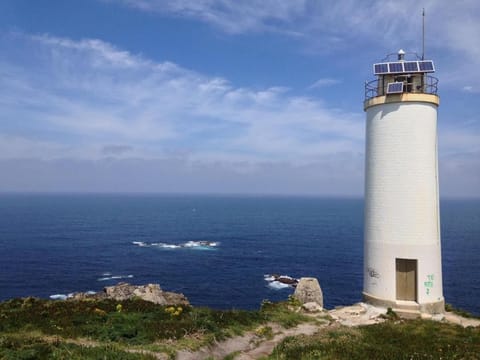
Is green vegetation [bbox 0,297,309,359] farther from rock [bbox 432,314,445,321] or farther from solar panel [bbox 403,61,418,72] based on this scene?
solar panel [bbox 403,61,418,72]

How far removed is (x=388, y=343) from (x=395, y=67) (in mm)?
13913

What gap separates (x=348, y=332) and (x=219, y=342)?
514cm

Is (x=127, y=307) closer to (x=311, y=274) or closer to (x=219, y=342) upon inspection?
(x=219, y=342)

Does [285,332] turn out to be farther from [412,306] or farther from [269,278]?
[269,278]

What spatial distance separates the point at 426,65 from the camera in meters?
20.2

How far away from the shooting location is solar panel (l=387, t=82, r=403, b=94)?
764 inches

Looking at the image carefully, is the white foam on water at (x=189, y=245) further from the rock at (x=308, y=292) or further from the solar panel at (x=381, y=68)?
the solar panel at (x=381, y=68)

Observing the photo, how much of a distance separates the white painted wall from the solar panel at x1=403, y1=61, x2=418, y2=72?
1991mm

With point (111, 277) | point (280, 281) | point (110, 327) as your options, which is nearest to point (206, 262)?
point (111, 277)

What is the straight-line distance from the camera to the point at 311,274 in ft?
217

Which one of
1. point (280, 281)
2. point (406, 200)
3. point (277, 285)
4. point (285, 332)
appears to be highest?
point (406, 200)

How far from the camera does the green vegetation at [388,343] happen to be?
11.4 metres

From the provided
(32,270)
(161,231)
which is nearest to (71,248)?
(32,270)

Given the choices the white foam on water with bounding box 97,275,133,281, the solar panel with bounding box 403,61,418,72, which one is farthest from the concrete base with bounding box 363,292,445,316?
the white foam on water with bounding box 97,275,133,281
